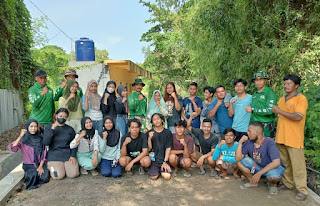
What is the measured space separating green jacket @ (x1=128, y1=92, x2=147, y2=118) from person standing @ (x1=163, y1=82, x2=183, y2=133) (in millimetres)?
523

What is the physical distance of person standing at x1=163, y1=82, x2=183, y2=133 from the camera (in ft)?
16.6

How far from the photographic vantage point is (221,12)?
6418 mm

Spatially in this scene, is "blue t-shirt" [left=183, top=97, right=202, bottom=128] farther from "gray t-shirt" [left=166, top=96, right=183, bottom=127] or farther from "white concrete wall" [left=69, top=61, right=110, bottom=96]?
"white concrete wall" [left=69, top=61, right=110, bottom=96]

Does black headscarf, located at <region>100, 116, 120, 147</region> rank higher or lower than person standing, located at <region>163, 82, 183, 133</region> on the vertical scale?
lower

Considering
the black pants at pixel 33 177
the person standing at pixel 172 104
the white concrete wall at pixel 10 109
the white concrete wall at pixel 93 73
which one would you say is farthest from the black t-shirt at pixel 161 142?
the white concrete wall at pixel 93 73

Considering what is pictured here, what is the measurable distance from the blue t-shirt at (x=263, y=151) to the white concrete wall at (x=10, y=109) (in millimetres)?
7762

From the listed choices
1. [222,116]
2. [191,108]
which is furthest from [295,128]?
[191,108]

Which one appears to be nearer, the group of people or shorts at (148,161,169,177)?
the group of people

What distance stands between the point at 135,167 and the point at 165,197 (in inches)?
54.2

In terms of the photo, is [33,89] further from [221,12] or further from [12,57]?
[12,57]

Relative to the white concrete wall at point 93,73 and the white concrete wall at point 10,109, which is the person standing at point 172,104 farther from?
the white concrete wall at point 93,73

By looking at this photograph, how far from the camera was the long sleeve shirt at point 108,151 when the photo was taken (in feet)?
14.9

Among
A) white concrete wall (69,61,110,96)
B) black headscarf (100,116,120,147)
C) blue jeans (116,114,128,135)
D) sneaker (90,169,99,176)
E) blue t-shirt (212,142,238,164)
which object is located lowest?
sneaker (90,169,99,176)

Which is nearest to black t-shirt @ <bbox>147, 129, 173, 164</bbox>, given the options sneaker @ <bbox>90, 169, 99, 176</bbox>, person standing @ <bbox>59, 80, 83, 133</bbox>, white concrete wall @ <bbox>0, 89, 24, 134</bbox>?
sneaker @ <bbox>90, 169, 99, 176</bbox>
